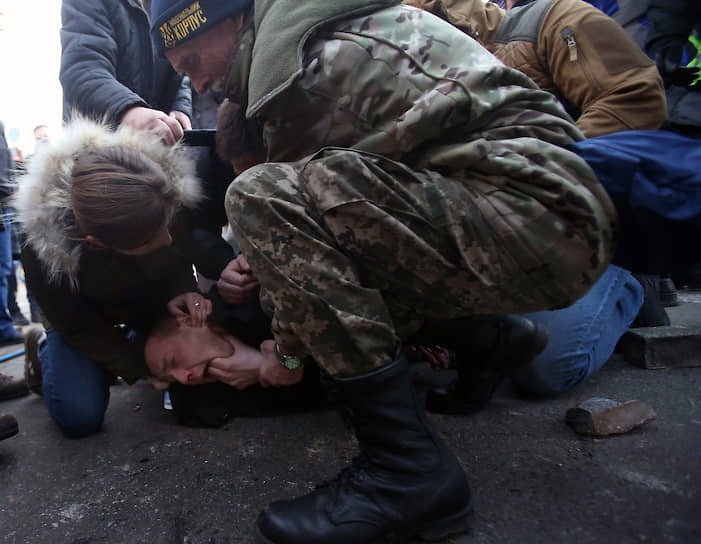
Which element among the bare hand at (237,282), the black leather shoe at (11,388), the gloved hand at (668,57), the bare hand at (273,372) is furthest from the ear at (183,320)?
the gloved hand at (668,57)

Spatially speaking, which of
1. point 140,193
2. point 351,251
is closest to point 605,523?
point 351,251

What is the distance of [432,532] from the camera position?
3.08 ft

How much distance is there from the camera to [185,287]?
1771 mm

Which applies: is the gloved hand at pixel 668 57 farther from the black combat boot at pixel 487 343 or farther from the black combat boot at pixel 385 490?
the black combat boot at pixel 385 490

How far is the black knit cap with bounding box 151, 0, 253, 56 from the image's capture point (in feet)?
3.84

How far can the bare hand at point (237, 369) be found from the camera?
1.47 meters

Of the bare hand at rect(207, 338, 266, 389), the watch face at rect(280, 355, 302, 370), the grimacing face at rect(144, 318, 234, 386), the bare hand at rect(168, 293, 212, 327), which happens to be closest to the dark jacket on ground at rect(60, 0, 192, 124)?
the bare hand at rect(168, 293, 212, 327)

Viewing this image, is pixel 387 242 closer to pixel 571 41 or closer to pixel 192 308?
pixel 192 308

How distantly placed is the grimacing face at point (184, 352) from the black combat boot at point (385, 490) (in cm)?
60

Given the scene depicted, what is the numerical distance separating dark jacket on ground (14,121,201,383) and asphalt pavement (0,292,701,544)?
305 millimetres

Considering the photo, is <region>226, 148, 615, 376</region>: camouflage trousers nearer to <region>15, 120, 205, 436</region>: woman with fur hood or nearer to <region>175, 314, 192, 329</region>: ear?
<region>15, 120, 205, 436</region>: woman with fur hood

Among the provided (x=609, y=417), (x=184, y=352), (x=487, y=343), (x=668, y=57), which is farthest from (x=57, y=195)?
(x=668, y=57)

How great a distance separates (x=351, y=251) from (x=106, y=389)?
1169 millimetres

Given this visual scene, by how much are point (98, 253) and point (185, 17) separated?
2.35 ft
